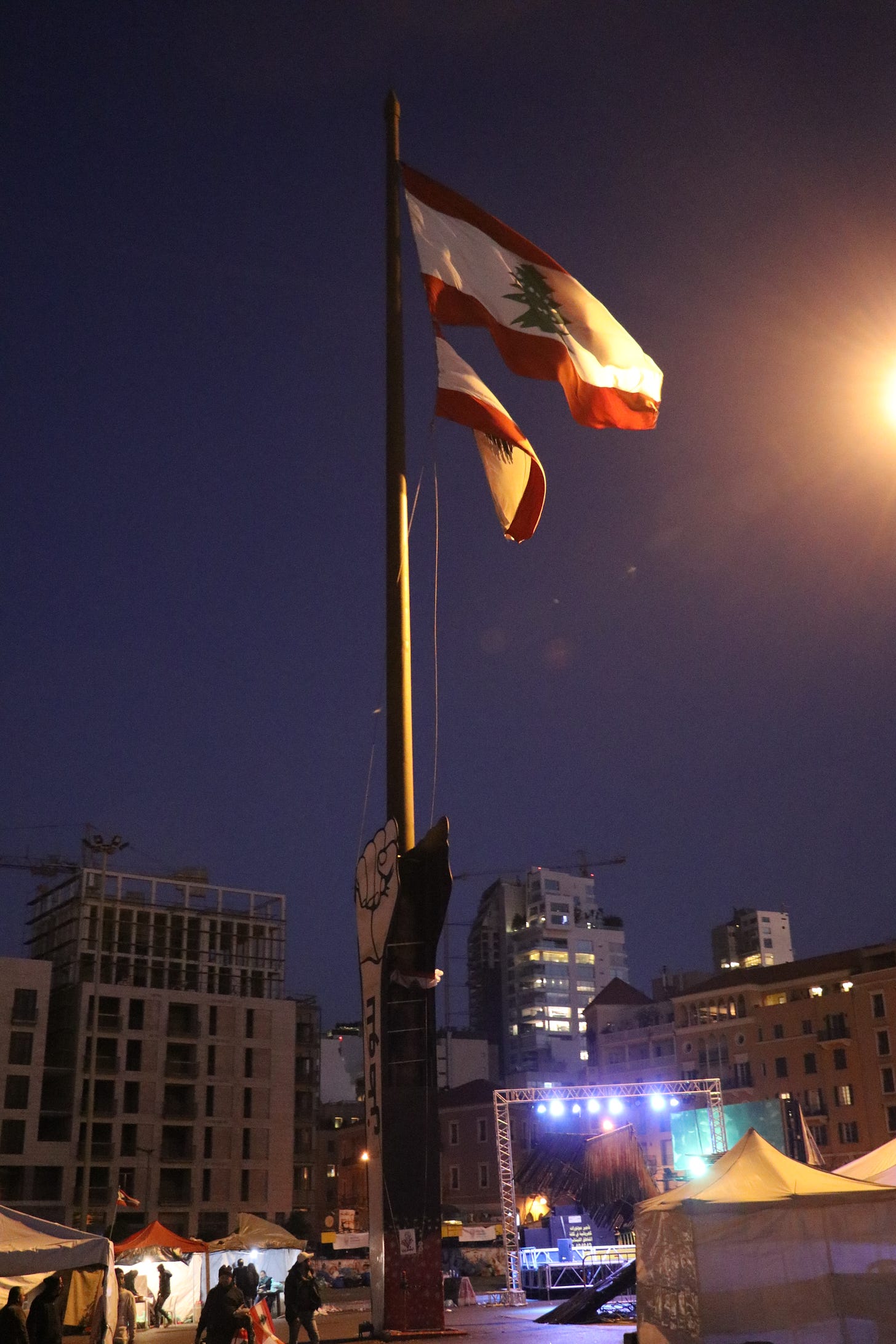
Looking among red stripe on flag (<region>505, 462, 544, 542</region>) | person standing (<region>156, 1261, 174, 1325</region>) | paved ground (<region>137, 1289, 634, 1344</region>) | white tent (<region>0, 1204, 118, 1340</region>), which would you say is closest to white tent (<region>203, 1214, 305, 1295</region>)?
person standing (<region>156, 1261, 174, 1325</region>)

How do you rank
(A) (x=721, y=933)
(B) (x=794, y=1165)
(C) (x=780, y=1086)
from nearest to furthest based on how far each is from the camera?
(B) (x=794, y=1165) → (C) (x=780, y=1086) → (A) (x=721, y=933)

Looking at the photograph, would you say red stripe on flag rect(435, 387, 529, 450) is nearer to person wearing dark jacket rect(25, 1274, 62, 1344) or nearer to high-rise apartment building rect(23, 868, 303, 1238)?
person wearing dark jacket rect(25, 1274, 62, 1344)

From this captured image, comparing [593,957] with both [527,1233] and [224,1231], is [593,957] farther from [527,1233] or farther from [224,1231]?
[527,1233]

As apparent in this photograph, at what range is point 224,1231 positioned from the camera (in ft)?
251

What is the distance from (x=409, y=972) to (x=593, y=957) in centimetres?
12956

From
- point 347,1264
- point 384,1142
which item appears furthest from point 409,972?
point 347,1264

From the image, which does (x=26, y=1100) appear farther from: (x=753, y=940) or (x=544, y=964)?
(x=753, y=940)

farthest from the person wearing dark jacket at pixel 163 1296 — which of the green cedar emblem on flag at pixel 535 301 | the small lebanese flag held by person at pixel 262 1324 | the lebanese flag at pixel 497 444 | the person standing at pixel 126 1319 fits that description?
the green cedar emblem on flag at pixel 535 301

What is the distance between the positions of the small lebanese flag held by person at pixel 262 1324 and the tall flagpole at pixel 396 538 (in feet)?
22.7

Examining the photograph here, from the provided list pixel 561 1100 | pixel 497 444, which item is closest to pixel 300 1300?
pixel 497 444

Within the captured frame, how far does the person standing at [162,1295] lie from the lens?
32750 mm

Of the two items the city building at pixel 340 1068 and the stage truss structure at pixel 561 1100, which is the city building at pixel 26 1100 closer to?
the stage truss structure at pixel 561 1100

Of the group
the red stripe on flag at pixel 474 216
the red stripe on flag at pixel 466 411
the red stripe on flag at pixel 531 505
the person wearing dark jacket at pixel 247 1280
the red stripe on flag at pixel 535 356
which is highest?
the red stripe on flag at pixel 474 216

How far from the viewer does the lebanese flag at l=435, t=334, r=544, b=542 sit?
1664cm
